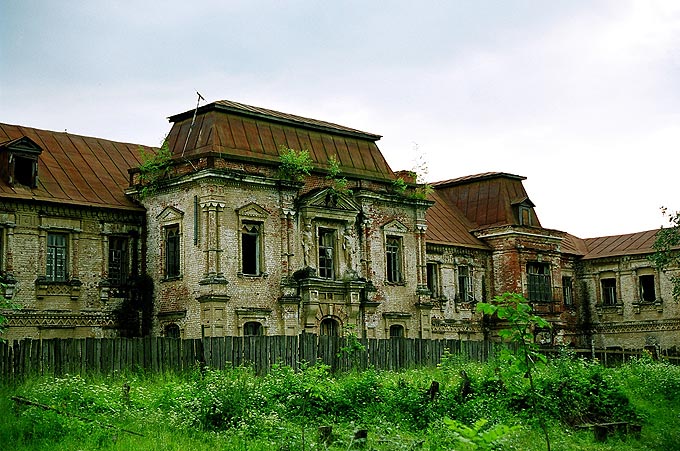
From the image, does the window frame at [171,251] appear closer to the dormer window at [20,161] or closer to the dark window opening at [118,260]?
the dark window opening at [118,260]

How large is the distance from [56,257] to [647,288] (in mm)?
27095

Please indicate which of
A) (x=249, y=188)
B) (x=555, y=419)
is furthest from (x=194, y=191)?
(x=555, y=419)

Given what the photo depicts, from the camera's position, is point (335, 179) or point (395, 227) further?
point (395, 227)

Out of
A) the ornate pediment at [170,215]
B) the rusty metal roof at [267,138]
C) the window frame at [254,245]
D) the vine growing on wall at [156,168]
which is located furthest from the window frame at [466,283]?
the vine growing on wall at [156,168]

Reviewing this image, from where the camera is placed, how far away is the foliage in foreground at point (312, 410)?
14.7 m

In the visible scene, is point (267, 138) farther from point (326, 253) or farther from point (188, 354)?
point (188, 354)

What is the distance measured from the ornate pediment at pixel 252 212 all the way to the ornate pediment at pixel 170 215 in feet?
6.07

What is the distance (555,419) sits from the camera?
18.2 m

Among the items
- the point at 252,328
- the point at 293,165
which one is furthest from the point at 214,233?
the point at 293,165

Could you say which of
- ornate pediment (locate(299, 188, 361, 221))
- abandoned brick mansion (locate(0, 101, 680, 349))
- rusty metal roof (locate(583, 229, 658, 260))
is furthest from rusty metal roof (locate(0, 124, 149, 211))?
rusty metal roof (locate(583, 229, 658, 260))

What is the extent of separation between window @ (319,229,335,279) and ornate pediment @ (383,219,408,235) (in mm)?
2346

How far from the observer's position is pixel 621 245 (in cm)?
4359

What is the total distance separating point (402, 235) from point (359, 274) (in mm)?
2547

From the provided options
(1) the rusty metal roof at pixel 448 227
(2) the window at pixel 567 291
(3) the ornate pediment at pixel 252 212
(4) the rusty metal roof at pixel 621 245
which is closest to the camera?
(3) the ornate pediment at pixel 252 212
